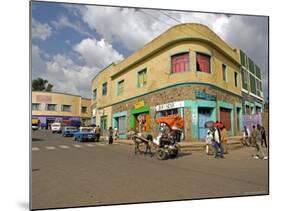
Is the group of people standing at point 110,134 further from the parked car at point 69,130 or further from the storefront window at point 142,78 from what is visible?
the storefront window at point 142,78

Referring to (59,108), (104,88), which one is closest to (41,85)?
(59,108)

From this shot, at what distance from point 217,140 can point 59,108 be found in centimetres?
243

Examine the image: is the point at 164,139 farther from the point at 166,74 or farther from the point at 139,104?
the point at 166,74

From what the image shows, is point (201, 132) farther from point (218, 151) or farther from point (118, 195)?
point (118, 195)

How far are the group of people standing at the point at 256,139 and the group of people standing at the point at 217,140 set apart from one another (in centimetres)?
37

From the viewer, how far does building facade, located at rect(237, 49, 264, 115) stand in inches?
213

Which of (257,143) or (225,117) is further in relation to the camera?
(257,143)

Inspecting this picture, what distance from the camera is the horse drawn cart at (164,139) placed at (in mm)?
4938

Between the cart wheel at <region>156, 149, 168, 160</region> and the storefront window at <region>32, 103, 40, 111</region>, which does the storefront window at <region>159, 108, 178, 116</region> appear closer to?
the cart wheel at <region>156, 149, 168, 160</region>

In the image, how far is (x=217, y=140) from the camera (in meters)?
5.20

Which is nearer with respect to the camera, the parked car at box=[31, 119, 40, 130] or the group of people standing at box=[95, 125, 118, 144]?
the parked car at box=[31, 119, 40, 130]

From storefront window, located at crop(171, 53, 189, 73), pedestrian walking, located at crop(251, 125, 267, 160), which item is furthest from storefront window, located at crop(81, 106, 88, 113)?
pedestrian walking, located at crop(251, 125, 267, 160)

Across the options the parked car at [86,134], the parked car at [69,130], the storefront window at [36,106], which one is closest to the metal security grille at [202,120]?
the parked car at [86,134]

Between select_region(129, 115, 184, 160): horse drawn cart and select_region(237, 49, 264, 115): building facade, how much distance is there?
49.4 inches
